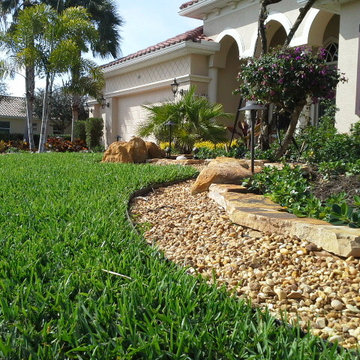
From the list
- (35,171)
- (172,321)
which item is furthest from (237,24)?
(172,321)

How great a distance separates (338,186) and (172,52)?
11.2 metres

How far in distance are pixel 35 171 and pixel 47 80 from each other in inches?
437

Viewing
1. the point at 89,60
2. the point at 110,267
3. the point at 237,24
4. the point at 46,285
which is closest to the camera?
the point at 46,285

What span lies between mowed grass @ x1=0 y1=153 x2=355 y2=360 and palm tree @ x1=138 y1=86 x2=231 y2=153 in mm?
7926

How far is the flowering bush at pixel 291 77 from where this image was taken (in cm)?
654

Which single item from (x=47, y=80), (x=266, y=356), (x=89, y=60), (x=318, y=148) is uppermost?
(x=89, y=60)

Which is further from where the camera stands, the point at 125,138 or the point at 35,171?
the point at 125,138

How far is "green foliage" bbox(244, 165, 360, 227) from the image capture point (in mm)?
2913

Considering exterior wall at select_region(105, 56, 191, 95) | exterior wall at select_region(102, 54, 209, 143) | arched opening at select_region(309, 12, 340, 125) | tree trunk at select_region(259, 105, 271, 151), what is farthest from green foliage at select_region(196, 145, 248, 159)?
exterior wall at select_region(105, 56, 191, 95)

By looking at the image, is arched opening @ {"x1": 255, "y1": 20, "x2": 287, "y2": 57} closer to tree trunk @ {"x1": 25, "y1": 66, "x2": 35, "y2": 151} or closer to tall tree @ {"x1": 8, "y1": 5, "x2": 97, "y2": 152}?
tall tree @ {"x1": 8, "y1": 5, "x2": 97, "y2": 152}

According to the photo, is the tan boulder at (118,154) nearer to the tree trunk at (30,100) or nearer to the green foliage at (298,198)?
the green foliage at (298,198)

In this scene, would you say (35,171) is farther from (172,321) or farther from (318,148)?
(172,321)

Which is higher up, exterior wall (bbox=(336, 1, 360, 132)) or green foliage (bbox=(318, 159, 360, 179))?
exterior wall (bbox=(336, 1, 360, 132))

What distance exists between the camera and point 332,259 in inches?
106
